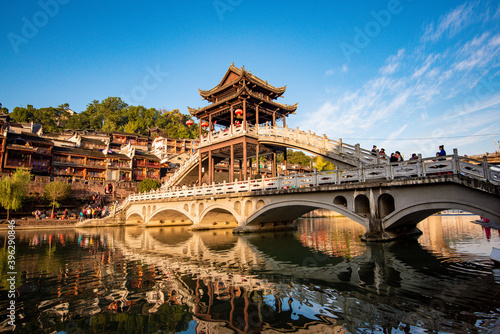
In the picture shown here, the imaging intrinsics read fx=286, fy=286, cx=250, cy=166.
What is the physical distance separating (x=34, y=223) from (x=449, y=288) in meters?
43.7

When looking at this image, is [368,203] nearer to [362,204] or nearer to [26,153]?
[362,204]

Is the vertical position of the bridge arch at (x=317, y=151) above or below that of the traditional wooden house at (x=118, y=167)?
below

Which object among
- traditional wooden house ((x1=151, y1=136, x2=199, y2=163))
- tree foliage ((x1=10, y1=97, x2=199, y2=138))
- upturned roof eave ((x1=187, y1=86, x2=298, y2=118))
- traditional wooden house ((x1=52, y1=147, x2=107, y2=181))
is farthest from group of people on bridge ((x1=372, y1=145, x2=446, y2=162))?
tree foliage ((x1=10, y1=97, x2=199, y2=138))

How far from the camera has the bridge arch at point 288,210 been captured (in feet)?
55.0

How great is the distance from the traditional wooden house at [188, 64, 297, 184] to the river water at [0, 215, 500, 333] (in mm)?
15838

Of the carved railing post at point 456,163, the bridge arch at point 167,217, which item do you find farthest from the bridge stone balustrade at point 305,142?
the bridge arch at point 167,217

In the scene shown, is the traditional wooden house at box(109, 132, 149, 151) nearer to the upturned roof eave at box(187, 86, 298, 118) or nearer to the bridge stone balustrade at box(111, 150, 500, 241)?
the upturned roof eave at box(187, 86, 298, 118)

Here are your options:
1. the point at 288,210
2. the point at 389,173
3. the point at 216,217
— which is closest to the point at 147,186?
the point at 216,217

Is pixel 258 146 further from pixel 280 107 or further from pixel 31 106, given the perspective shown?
pixel 31 106

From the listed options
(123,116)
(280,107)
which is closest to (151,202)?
(280,107)

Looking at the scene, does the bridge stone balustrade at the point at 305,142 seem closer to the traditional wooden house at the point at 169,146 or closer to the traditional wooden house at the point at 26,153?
the traditional wooden house at the point at 26,153

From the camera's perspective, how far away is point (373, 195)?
15.6 metres

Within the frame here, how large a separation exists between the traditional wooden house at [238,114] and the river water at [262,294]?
15.8 metres

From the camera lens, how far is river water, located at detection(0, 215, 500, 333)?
6.06 m
